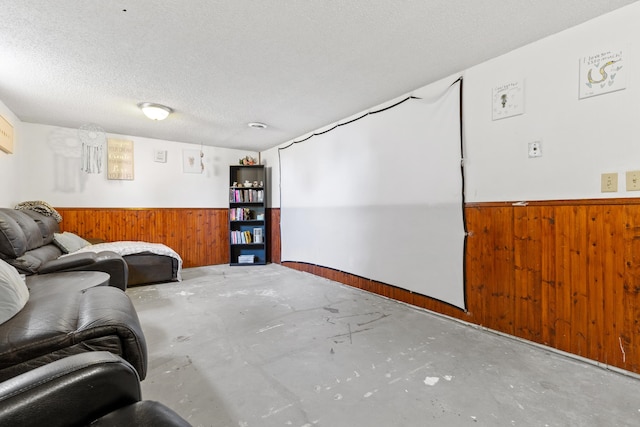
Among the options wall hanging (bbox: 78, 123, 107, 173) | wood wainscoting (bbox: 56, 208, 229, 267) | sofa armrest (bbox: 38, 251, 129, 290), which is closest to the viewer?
sofa armrest (bbox: 38, 251, 129, 290)

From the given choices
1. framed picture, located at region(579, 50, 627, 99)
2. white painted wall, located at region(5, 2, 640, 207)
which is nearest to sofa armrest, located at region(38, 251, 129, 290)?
white painted wall, located at region(5, 2, 640, 207)

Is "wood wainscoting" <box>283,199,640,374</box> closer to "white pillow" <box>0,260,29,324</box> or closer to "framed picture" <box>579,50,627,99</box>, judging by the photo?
"framed picture" <box>579,50,627,99</box>

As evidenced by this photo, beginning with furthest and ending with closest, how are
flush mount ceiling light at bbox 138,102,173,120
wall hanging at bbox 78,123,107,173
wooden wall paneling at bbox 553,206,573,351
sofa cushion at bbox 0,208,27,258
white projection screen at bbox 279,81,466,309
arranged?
wall hanging at bbox 78,123,107,173 → flush mount ceiling light at bbox 138,102,173,120 → white projection screen at bbox 279,81,466,309 → sofa cushion at bbox 0,208,27,258 → wooden wall paneling at bbox 553,206,573,351

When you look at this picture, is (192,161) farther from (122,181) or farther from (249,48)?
(249,48)

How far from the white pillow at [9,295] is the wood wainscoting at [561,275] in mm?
2958

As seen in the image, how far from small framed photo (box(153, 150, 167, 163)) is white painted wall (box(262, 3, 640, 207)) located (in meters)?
4.64

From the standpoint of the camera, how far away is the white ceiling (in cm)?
178

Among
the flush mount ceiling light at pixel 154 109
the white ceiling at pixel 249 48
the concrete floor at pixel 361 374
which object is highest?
the white ceiling at pixel 249 48

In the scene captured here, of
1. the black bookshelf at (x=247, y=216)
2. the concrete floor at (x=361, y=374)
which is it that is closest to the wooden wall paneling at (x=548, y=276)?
the concrete floor at (x=361, y=374)

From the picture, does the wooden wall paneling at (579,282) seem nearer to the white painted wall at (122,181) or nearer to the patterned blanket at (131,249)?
the patterned blanket at (131,249)

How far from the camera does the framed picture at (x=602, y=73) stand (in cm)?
178

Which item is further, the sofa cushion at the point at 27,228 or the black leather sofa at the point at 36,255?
the sofa cushion at the point at 27,228

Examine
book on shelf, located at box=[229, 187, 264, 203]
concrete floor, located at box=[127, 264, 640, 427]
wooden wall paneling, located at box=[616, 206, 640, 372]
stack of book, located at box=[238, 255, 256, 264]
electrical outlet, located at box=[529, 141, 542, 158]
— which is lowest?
concrete floor, located at box=[127, 264, 640, 427]

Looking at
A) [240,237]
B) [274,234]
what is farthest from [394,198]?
[240,237]
